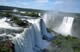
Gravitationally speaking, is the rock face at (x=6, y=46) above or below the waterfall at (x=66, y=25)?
above

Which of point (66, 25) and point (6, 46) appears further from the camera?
point (66, 25)

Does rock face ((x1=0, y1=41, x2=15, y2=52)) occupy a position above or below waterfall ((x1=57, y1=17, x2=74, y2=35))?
above

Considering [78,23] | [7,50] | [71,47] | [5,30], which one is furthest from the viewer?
[78,23]

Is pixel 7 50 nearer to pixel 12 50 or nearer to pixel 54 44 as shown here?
pixel 12 50

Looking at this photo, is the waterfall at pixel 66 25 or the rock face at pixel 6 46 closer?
the rock face at pixel 6 46

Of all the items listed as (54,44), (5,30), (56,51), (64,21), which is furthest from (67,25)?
(5,30)

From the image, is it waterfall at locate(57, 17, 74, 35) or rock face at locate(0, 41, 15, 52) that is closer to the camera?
rock face at locate(0, 41, 15, 52)

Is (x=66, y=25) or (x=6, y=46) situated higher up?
(x=6, y=46)

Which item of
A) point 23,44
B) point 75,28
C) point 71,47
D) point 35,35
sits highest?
point 23,44
